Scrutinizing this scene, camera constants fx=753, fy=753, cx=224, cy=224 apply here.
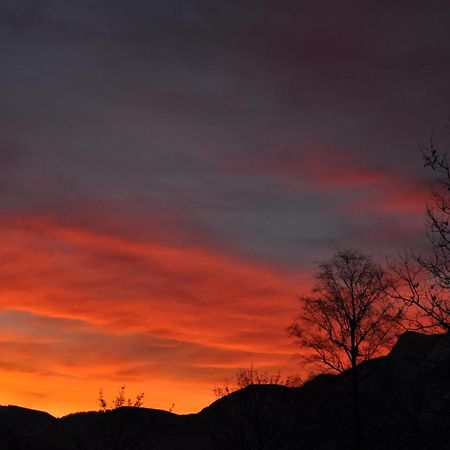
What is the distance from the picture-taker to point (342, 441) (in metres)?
45.8

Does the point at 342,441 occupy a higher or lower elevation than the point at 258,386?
lower

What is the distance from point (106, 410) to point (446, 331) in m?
39.0

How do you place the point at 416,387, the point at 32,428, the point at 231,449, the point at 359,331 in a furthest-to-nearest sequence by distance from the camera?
the point at 32,428, the point at 231,449, the point at 416,387, the point at 359,331

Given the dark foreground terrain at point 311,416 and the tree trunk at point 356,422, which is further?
the dark foreground terrain at point 311,416

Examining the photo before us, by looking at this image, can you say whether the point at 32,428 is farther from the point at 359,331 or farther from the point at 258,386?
the point at 359,331

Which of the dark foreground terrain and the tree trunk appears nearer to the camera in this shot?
the tree trunk

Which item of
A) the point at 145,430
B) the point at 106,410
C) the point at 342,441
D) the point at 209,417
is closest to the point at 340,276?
the point at 342,441

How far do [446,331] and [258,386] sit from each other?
1450 inches

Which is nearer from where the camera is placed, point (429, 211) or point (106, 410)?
point (429, 211)

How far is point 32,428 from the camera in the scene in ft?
623

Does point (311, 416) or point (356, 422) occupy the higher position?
point (311, 416)

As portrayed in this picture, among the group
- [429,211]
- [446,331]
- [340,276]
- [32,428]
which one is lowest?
[446,331]

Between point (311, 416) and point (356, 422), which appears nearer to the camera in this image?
point (356, 422)

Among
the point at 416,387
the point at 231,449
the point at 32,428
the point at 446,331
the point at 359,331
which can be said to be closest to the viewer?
the point at 446,331
